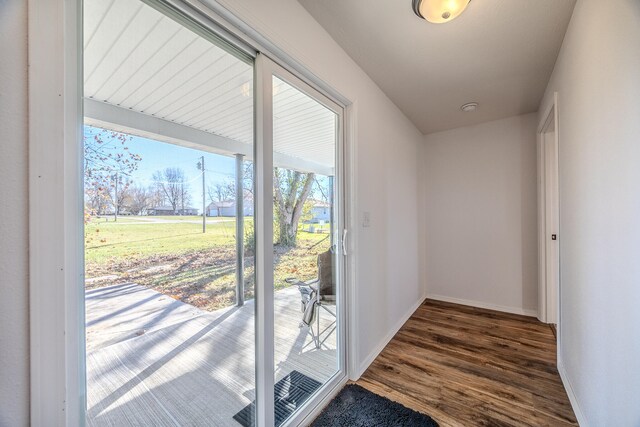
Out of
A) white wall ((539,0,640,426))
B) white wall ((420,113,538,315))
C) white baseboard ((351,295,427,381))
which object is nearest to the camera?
white wall ((539,0,640,426))

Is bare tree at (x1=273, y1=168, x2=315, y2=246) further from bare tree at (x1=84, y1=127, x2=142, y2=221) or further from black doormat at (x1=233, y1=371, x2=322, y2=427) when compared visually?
black doormat at (x1=233, y1=371, x2=322, y2=427)

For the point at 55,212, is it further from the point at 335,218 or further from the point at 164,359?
the point at 335,218

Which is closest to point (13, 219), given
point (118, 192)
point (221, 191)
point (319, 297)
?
point (118, 192)

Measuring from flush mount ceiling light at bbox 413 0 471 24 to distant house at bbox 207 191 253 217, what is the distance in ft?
4.57

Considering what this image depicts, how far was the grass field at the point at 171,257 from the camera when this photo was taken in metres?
0.84

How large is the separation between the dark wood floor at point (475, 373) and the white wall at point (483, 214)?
484 mm

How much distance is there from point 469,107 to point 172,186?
3.05 m

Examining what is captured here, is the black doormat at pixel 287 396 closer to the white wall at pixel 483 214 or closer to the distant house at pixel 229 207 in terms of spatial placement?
the distant house at pixel 229 207

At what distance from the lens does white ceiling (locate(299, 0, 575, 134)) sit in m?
1.49

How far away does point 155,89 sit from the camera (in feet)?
3.26

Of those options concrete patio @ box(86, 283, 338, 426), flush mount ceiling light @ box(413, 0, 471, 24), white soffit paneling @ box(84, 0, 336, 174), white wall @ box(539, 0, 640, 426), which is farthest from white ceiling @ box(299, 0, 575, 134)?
concrete patio @ box(86, 283, 338, 426)

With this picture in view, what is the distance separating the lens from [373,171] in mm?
2246

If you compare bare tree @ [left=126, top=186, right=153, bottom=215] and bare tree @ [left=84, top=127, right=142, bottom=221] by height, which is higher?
bare tree @ [left=84, top=127, right=142, bottom=221]

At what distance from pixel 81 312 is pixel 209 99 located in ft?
3.11
